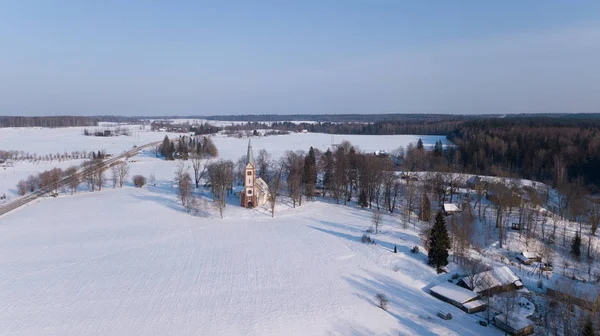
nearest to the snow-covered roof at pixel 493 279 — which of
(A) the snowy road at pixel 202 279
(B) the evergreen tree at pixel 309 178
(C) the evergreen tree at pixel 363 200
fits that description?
(A) the snowy road at pixel 202 279

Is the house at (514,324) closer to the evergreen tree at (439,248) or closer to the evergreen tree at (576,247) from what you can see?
the evergreen tree at (439,248)

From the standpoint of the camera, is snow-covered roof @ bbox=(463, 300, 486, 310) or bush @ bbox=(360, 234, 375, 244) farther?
bush @ bbox=(360, 234, 375, 244)

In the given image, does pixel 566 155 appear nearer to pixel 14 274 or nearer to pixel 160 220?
pixel 160 220

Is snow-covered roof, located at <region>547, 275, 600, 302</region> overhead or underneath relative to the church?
underneath

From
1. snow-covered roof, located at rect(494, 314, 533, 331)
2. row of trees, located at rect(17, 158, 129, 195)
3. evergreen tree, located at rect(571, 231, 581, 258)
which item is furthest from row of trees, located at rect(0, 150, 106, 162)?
evergreen tree, located at rect(571, 231, 581, 258)

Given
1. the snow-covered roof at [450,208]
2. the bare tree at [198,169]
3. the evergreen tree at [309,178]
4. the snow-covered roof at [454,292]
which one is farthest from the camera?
the bare tree at [198,169]

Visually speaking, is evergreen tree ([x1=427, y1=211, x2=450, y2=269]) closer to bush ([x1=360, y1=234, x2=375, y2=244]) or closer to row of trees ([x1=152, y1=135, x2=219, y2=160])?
bush ([x1=360, y1=234, x2=375, y2=244])

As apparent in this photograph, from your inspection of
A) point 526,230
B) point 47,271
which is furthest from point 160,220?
point 526,230
